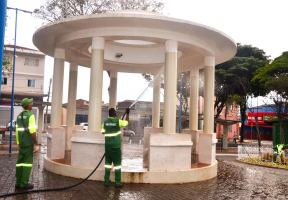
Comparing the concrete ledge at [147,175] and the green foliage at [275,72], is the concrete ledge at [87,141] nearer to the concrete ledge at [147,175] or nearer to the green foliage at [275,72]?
the concrete ledge at [147,175]

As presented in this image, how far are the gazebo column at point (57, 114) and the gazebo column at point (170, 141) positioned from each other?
3.92 m

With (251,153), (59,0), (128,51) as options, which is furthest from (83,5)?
(251,153)

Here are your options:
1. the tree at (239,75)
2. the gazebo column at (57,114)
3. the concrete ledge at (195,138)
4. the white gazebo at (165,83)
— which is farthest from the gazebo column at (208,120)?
the tree at (239,75)

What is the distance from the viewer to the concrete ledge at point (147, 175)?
7.69 m

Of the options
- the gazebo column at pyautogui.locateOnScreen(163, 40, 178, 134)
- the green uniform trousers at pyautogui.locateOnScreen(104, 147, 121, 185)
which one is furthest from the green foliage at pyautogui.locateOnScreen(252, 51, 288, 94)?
the green uniform trousers at pyautogui.locateOnScreen(104, 147, 121, 185)

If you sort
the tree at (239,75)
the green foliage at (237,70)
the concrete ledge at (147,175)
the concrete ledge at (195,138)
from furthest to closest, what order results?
the green foliage at (237,70) → the tree at (239,75) → the concrete ledge at (195,138) → the concrete ledge at (147,175)

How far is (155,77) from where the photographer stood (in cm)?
1603

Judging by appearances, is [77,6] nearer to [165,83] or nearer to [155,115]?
[155,115]

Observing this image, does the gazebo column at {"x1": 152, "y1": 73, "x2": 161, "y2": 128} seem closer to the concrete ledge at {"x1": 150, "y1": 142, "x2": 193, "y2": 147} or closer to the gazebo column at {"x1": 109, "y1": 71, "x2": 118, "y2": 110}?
the gazebo column at {"x1": 109, "y1": 71, "x2": 118, "y2": 110}

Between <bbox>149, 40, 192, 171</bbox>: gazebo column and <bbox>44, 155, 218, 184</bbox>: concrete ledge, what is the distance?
0.66ft

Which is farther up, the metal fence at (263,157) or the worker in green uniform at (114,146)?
the worker in green uniform at (114,146)

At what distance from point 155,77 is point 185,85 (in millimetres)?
17055

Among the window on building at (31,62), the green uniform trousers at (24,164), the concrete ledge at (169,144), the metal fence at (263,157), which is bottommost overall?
the metal fence at (263,157)

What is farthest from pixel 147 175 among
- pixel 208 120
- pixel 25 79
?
pixel 25 79
